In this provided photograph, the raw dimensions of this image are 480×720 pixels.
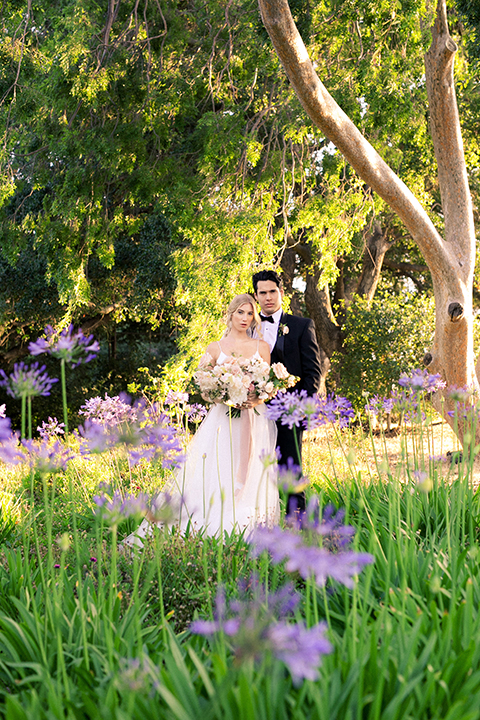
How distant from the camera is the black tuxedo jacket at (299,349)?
4977 mm

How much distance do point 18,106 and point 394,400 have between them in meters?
5.90

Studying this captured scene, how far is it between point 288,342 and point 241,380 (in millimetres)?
951

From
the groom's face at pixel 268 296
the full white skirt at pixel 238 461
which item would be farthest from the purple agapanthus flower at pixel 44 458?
the groom's face at pixel 268 296

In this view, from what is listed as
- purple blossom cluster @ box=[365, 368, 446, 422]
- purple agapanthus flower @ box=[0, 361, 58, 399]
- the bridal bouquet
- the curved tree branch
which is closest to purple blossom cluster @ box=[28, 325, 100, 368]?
purple agapanthus flower @ box=[0, 361, 58, 399]

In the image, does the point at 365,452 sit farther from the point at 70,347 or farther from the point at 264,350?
the point at 70,347

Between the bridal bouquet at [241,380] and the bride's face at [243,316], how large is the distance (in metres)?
0.57

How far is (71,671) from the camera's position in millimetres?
2023

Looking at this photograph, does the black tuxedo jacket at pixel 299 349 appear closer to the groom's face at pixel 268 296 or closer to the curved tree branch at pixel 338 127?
the groom's face at pixel 268 296

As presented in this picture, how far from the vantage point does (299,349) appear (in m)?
5.06

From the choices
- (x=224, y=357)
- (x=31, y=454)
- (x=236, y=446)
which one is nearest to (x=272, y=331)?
(x=224, y=357)

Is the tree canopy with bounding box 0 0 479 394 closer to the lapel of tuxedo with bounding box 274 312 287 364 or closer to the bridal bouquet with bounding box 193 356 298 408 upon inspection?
the lapel of tuxedo with bounding box 274 312 287 364

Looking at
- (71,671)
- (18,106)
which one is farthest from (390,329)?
(71,671)

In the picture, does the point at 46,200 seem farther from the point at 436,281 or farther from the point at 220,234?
the point at 436,281

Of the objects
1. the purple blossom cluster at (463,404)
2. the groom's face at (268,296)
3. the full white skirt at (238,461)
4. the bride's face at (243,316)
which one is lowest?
the full white skirt at (238,461)
